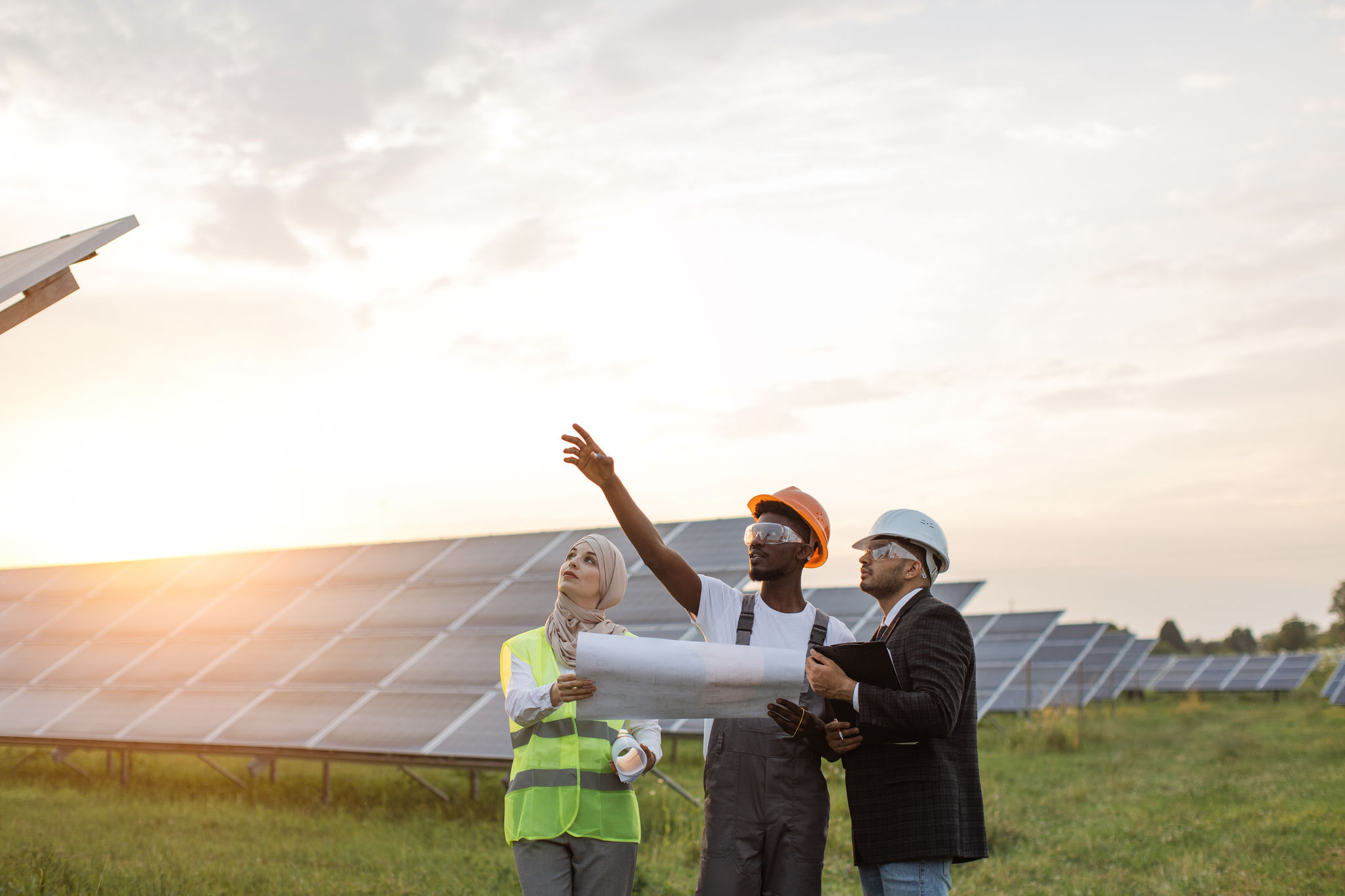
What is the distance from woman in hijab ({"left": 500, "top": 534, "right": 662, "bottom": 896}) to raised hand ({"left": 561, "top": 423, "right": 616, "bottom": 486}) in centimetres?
24

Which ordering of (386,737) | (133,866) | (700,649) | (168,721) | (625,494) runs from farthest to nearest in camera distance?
1. (168,721)
2. (386,737)
3. (133,866)
4. (625,494)
5. (700,649)

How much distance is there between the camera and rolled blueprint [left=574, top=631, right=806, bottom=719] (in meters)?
3.41

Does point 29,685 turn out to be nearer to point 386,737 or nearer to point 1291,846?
point 386,737

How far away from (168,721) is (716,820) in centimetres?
958

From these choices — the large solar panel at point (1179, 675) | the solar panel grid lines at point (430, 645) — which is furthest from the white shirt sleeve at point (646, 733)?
the large solar panel at point (1179, 675)

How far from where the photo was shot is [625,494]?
13.4 ft

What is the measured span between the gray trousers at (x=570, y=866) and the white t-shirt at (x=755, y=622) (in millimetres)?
515

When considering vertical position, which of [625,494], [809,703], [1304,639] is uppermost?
[625,494]

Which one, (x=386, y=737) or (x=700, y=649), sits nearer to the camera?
(x=700, y=649)

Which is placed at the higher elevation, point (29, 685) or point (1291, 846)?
point (29, 685)

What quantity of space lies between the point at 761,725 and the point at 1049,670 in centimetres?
2825

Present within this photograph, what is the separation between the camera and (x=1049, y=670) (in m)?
29.9

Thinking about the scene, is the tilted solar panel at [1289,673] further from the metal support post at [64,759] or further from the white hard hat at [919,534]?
the white hard hat at [919,534]

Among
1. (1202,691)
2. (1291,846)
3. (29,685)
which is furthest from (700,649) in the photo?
(1202,691)
